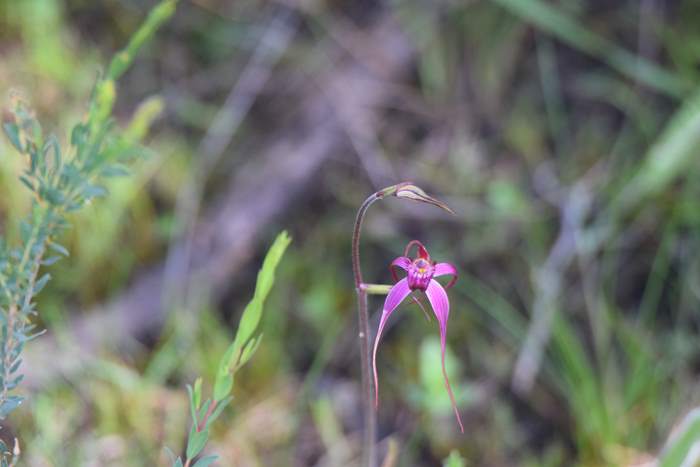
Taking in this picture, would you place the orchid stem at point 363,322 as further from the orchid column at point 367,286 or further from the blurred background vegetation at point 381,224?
the blurred background vegetation at point 381,224

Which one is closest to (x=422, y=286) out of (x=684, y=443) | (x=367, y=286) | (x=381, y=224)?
(x=367, y=286)

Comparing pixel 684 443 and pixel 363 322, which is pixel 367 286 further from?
pixel 684 443

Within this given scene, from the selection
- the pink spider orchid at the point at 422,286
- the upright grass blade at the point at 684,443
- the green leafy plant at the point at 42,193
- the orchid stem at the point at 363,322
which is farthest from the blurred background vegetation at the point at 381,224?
the pink spider orchid at the point at 422,286

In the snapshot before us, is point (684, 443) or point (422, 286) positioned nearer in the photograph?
point (422, 286)

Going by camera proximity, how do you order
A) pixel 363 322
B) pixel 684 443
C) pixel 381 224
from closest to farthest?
pixel 363 322 → pixel 684 443 → pixel 381 224

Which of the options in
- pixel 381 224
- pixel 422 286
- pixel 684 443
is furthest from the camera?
pixel 381 224

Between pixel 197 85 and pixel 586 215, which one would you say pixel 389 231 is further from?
pixel 197 85
